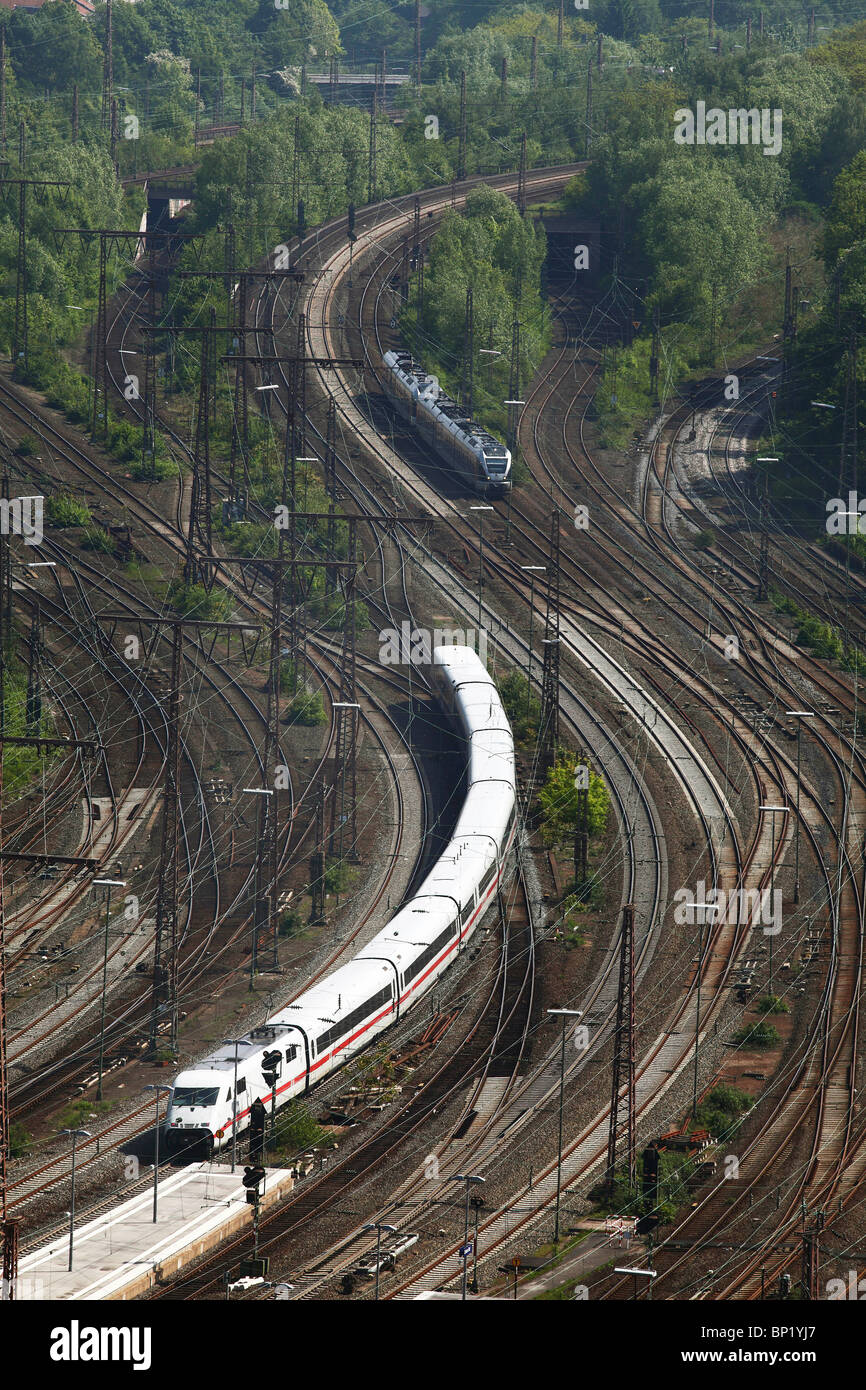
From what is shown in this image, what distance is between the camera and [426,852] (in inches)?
2650

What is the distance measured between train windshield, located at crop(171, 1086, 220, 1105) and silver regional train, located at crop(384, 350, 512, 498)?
168 ft

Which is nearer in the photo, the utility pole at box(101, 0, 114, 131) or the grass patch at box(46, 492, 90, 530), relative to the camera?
the grass patch at box(46, 492, 90, 530)

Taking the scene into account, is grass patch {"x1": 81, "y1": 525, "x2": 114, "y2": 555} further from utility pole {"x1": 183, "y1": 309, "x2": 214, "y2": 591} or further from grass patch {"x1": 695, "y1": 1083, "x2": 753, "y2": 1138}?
grass patch {"x1": 695, "y1": 1083, "x2": 753, "y2": 1138}

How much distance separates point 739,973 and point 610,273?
70.8 meters

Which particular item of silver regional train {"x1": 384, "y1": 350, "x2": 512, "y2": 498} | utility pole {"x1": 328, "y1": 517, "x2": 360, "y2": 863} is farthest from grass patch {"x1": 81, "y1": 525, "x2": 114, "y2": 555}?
utility pole {"x1": 328, "y1": 517, "x2": 360, "y2": 863}

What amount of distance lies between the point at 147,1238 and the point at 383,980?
47.9 ft

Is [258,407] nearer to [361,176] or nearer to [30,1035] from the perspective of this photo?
[361,176]

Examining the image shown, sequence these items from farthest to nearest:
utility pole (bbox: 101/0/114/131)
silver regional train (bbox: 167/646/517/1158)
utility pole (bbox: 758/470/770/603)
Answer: utility pole (bbox: 101/0/114/131)
utility pole (bbox: 758/470/770/603)
silver regional train (bbox: 167/646/517/1158)

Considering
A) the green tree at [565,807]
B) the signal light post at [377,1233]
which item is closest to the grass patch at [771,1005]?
the green tree at [565,807]

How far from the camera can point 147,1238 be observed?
39.8 m

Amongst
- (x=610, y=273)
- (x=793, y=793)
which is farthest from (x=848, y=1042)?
(x=610, y=273)

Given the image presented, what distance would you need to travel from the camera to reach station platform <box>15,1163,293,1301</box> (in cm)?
3706

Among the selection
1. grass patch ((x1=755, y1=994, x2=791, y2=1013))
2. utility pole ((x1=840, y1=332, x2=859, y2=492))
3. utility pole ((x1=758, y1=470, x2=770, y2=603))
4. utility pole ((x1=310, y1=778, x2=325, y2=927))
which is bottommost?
grass patch ((x1=755, y1=994, x2=791, y2=1013))

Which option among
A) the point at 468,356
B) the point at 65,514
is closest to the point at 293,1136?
the point at 65,514
